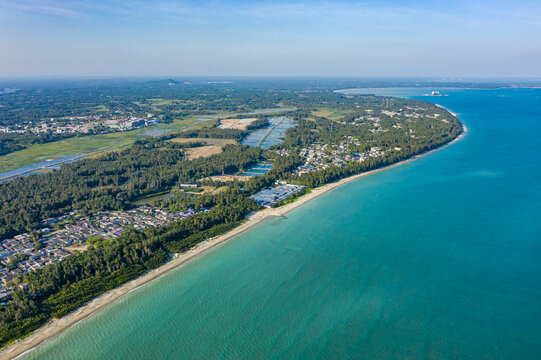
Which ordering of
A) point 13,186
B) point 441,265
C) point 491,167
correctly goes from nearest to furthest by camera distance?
point 441,265 < point 13,186 < point 491,167

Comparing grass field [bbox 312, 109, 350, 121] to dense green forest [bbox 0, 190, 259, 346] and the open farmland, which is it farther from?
dense green forest [bbox 0, 190, 259, 346]

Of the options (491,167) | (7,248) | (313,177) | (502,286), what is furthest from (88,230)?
(491,167)

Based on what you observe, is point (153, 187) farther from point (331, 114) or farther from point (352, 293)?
point (331, 114)

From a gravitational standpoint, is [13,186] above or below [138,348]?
above

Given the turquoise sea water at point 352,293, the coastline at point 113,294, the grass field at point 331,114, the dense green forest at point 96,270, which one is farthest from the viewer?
the grass field at point 331,114

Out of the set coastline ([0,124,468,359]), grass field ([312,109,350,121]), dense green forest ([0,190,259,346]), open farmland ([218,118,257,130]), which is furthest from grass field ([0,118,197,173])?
grass field ([312,109,350,121])

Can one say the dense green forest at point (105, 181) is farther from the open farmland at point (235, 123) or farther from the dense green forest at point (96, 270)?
the open farmland at point (235, 123)

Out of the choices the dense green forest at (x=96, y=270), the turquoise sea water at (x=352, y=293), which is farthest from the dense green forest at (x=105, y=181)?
the turquoise sea water at (x=352, y=293)

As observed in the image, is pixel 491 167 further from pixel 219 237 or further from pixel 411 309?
pixel 219 237
